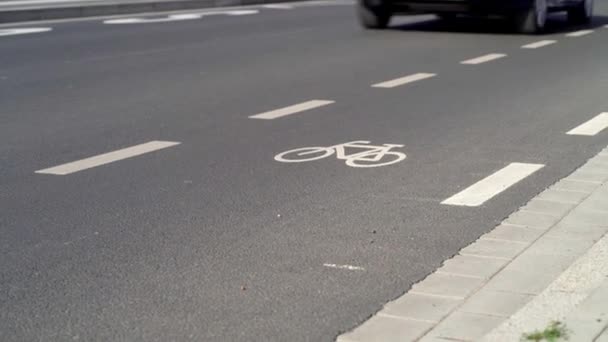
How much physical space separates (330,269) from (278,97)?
6267 mm

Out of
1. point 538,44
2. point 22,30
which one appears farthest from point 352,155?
point 22,30

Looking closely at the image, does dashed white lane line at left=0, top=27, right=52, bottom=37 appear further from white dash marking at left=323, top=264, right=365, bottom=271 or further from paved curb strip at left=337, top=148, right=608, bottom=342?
white dash marking at left=323, top=264, right=365, bottom=271

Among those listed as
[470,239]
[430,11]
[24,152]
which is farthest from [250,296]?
[430,11]

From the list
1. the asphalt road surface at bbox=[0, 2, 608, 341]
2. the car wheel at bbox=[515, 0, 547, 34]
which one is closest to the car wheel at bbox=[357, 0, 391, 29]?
the car wheel at bbox=[515, 0, 547, 34]

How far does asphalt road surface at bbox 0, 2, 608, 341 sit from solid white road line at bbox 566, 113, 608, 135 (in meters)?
0.09

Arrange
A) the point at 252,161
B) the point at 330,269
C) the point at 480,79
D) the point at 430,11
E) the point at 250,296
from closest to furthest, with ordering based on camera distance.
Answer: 1. the point at 250,296
2. the point at 330,269
3. the point at 252,161
4. the point at 480,79
5. the point at 430,11

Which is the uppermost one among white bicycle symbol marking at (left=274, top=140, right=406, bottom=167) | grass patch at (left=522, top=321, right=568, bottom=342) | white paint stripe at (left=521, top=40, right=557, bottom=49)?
grass patch at (left=522, top=321, right=568, bottom=342)

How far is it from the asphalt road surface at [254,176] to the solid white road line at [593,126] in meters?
0.09

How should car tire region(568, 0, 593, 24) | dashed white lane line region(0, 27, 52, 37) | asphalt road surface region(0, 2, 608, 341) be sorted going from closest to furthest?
asphalt road surface region(0, 2, 608, 341) → dashed white lane line region(0, 27, 52, 37) → car tire region(568, 0, 593, 24)

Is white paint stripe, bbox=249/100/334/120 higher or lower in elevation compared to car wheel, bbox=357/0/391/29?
higher

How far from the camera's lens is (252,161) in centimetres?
834

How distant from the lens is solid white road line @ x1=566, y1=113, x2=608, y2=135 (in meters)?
9.52

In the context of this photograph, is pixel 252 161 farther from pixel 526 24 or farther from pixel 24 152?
pixel 526 24

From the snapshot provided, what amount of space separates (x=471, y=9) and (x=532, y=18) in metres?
1.16
